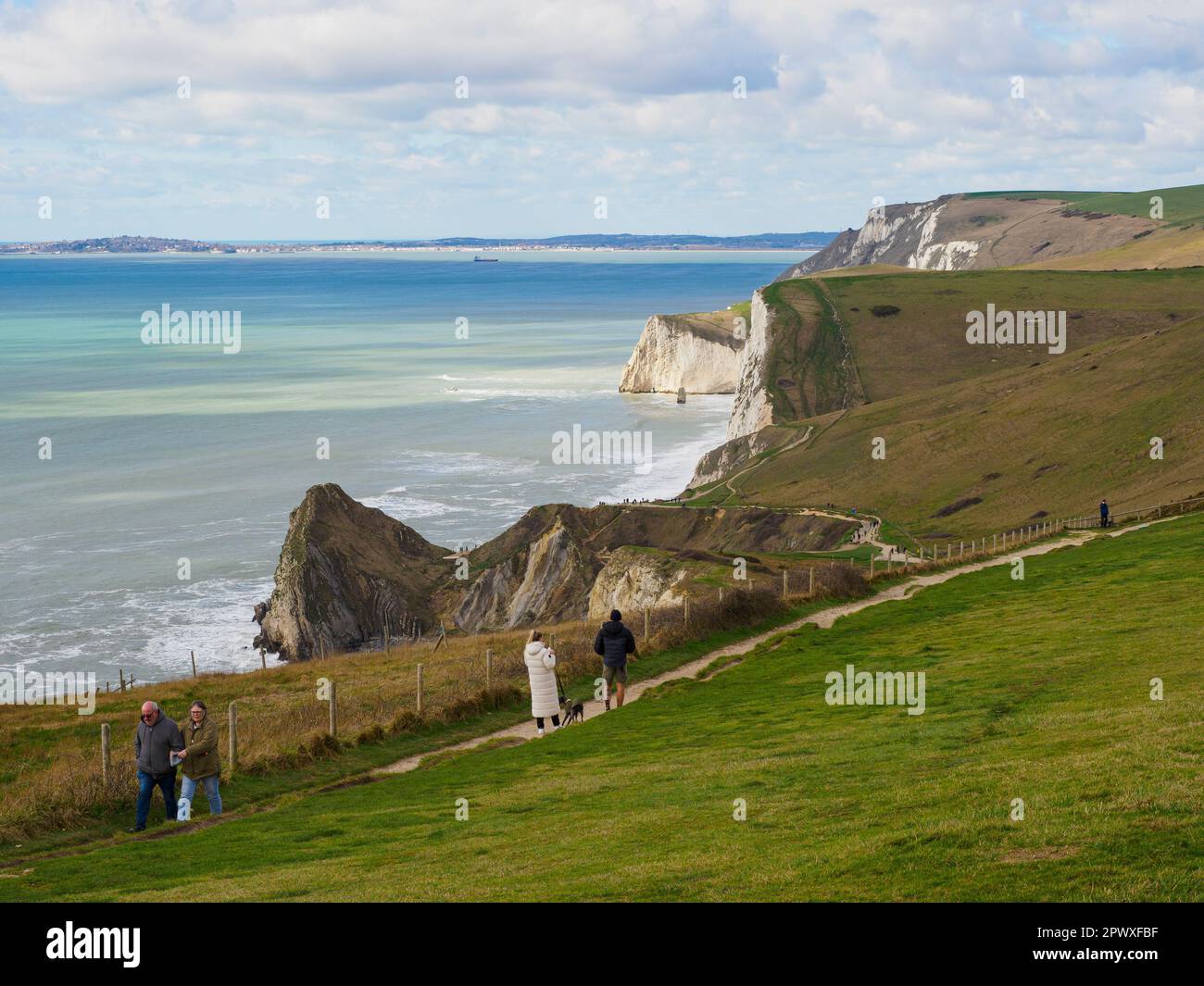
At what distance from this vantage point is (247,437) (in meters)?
140

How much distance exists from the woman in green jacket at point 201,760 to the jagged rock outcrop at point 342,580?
44418 mm

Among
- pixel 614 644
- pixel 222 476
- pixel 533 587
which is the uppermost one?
pixel 222 476

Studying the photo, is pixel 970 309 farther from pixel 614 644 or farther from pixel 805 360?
pixel 614 644

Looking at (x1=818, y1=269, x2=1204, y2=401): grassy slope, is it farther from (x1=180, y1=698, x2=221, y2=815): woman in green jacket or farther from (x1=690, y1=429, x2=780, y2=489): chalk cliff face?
(x1=180, y1=698, x2=221, y2=815): woman in green jacket

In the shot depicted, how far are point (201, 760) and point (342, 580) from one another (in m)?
49.1

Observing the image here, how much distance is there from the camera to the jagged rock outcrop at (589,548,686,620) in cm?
5409

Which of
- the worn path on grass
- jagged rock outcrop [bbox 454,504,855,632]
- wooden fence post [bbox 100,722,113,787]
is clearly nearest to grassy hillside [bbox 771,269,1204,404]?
jagged rock outcrop [bbox 454,504,855,632]

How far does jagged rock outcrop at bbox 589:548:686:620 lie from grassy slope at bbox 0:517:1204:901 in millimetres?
21820

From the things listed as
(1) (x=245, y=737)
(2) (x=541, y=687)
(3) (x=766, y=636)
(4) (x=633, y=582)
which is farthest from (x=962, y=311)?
(1) (x=245, y=737)

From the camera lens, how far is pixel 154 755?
21.6 meters

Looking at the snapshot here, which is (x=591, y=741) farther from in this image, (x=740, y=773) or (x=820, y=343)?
(x=820, y=343)

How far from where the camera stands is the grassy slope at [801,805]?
508 inches
